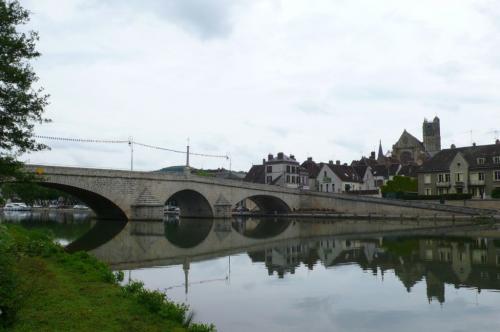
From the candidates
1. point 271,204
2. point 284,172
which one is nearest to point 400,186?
point 271,204

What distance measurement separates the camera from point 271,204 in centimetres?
8975

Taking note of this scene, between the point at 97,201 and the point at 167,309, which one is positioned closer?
the point at 167,309

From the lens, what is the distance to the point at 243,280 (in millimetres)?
20656

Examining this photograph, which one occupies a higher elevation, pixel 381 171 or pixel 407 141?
pixel 407 141

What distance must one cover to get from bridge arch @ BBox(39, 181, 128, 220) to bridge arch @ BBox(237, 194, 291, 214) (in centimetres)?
2390

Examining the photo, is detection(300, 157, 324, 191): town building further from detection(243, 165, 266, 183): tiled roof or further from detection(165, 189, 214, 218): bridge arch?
detection(165, 189, 214, 218): bridge arch

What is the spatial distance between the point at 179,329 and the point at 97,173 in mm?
47766

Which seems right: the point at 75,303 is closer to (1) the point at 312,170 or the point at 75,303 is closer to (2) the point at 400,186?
(2) the point at 400,186

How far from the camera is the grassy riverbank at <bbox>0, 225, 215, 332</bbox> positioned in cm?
920

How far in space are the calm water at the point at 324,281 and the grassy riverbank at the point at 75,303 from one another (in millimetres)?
2243

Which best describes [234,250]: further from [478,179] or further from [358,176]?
[358,176]

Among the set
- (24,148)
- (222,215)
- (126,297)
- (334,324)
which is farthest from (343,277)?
(222,215)

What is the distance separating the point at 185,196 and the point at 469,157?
46.1 m

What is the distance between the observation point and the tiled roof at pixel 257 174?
4401 inches
